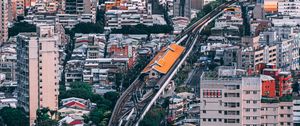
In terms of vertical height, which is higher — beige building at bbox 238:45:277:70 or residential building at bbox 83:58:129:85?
beige building at bbox 238:45:277:70

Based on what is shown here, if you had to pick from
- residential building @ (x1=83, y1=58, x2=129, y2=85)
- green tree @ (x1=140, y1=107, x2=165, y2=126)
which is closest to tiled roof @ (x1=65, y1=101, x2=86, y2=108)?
green tree @ (x1=140, y1=107, x2=165, y2=126)

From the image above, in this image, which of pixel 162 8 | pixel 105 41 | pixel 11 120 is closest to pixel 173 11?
pixel 162 8

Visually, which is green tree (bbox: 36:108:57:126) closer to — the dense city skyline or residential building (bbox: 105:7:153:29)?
the dense city skyline

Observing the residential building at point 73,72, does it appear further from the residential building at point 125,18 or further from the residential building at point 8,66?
the residential building at point 125,18

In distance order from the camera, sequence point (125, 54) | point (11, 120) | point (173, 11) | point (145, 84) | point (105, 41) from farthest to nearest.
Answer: point (173, 11) < point (105, 41) < point (125, 54) < point (145, 84) < point (11, 120)

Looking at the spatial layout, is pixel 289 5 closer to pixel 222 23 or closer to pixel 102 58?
pixel 222 23

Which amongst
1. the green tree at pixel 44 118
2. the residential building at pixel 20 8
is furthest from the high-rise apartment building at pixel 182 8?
the green tree at pixel 44 118
